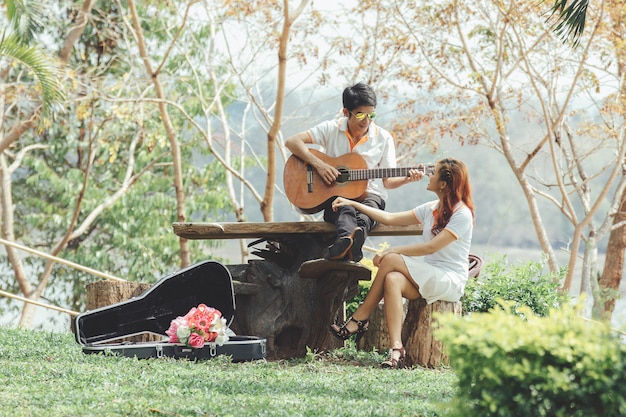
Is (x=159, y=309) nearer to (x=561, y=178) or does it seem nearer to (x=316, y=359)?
(x=316, y=359)

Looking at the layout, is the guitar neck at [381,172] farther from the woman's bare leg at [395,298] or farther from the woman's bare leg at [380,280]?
the woman's bare leg at [395,298]

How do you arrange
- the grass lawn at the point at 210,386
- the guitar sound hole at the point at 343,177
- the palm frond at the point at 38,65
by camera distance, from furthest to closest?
the palm frond at the point at 38,65 → the guitar sound hole at the point at 343,177 → the grass lawn at the point at 210,386

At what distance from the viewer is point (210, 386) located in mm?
4652

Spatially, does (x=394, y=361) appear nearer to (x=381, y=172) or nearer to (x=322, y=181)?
(x=381, y=172)

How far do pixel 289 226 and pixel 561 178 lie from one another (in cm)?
614

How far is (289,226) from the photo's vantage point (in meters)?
6.36

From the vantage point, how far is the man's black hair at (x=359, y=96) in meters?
6.31

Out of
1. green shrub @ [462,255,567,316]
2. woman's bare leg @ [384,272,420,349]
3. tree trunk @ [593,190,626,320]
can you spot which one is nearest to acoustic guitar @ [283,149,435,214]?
woman's bare leg @ [384,272,420,349]

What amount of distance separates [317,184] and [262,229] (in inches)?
20.5

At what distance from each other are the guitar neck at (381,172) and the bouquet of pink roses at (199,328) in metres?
1.38

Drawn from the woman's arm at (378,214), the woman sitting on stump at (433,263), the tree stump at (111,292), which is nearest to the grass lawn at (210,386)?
the woman sitting on stump at (433,263)

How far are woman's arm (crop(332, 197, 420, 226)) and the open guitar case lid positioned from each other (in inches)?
39.3

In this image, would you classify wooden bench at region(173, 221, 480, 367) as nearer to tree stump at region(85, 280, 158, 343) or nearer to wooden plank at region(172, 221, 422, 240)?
wooden plank at region(172, 221, 422, 240)

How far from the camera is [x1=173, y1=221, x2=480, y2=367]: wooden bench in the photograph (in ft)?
20.9
